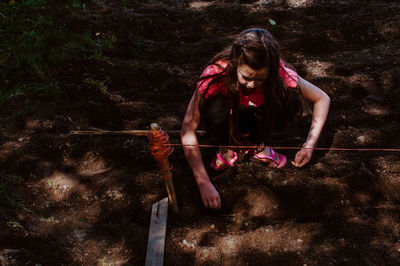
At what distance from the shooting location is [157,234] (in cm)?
180

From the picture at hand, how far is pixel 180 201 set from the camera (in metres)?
2.06

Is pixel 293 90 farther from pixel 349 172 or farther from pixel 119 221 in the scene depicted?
pixel 119 221

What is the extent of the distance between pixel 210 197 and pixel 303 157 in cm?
75

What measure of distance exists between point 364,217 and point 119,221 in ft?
4.94

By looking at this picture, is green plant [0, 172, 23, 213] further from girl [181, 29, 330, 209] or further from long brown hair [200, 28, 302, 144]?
long brown hair [200, 28, 302, 144]

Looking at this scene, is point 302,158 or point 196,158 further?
point 302,158

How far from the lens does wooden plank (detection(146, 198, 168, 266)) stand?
168 cm

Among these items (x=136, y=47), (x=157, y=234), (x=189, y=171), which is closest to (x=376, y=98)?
(x=189, y=171)

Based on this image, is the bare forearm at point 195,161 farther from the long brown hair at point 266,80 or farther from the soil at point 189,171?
the long brown hair at point 266,80

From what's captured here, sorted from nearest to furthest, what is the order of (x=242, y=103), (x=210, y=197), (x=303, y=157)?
(x=210, y=197), (x=242, y=103), (x=303, y=157)

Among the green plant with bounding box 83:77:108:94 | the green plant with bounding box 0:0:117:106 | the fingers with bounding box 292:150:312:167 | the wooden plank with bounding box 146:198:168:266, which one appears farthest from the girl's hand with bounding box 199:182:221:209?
the green plant with bounding box 0:0:117:106

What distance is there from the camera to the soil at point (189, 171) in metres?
1.74

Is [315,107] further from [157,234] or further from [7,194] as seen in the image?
[7,194]

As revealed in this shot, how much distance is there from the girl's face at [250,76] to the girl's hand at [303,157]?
0.68 m
